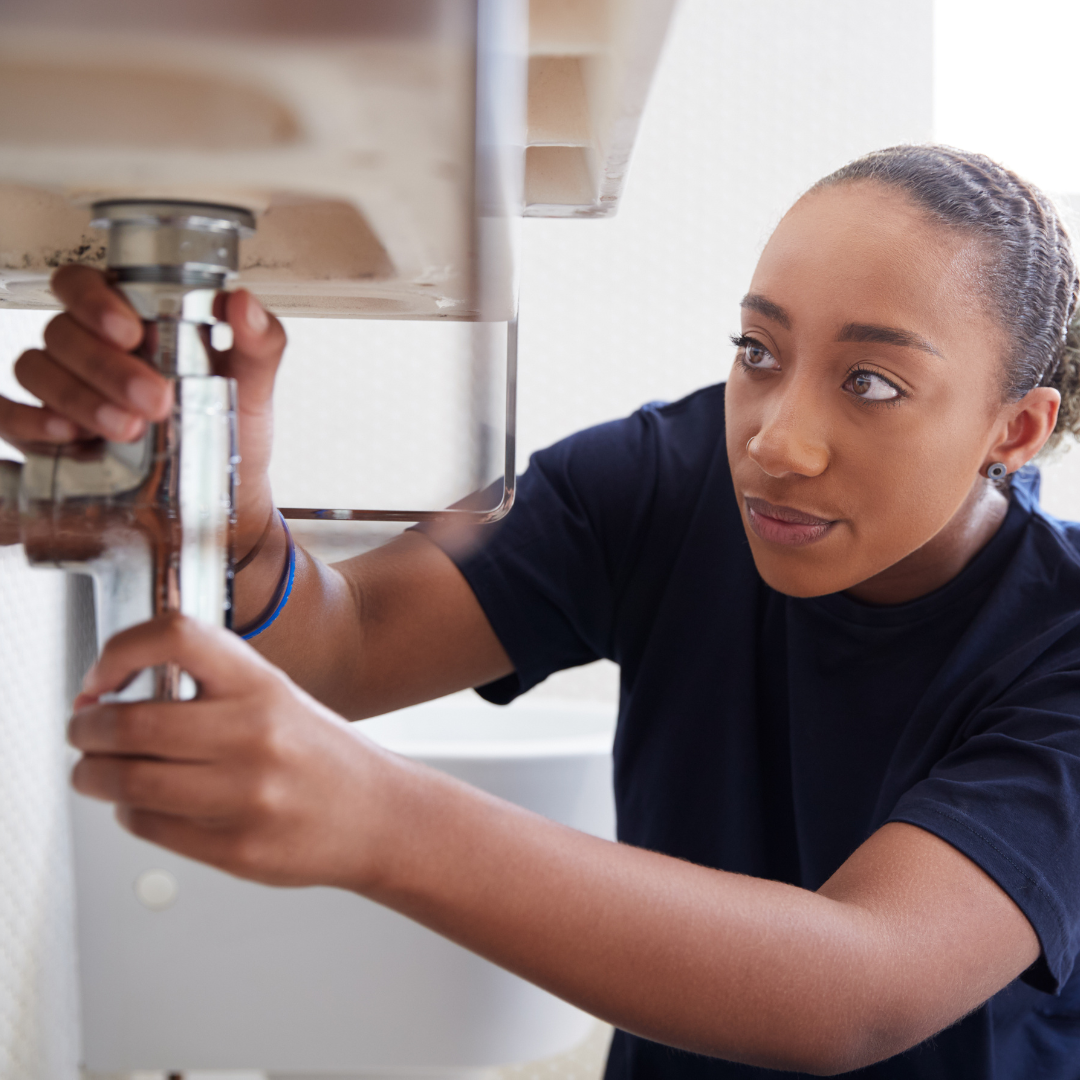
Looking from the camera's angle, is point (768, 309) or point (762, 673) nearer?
point (768, 309)

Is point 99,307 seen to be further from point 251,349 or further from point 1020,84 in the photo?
point 1020,84

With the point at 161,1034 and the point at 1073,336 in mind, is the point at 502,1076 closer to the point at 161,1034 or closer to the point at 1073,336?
the point at 161,1034

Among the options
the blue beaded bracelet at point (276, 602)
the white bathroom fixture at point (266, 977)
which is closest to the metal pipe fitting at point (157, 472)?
the blue beaded bracelet at point (276, 602)

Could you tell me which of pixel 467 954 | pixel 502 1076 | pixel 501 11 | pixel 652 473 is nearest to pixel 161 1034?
pixel 467 954

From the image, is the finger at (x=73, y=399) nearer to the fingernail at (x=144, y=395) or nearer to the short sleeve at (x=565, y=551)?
the fingernail at (x=144, y=395)

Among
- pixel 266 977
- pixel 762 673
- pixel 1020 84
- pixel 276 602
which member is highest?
pixel 1020 84

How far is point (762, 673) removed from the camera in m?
0.73

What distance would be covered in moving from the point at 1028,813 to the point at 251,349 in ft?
1.35

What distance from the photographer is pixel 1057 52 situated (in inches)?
65.8

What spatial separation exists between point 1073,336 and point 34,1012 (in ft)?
3.32

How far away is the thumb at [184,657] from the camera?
0.78 ft

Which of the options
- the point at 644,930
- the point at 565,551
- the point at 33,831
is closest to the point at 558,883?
the point at 644,930

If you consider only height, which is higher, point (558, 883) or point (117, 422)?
point (117, 422)

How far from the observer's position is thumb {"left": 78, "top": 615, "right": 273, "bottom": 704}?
0.78 feet
